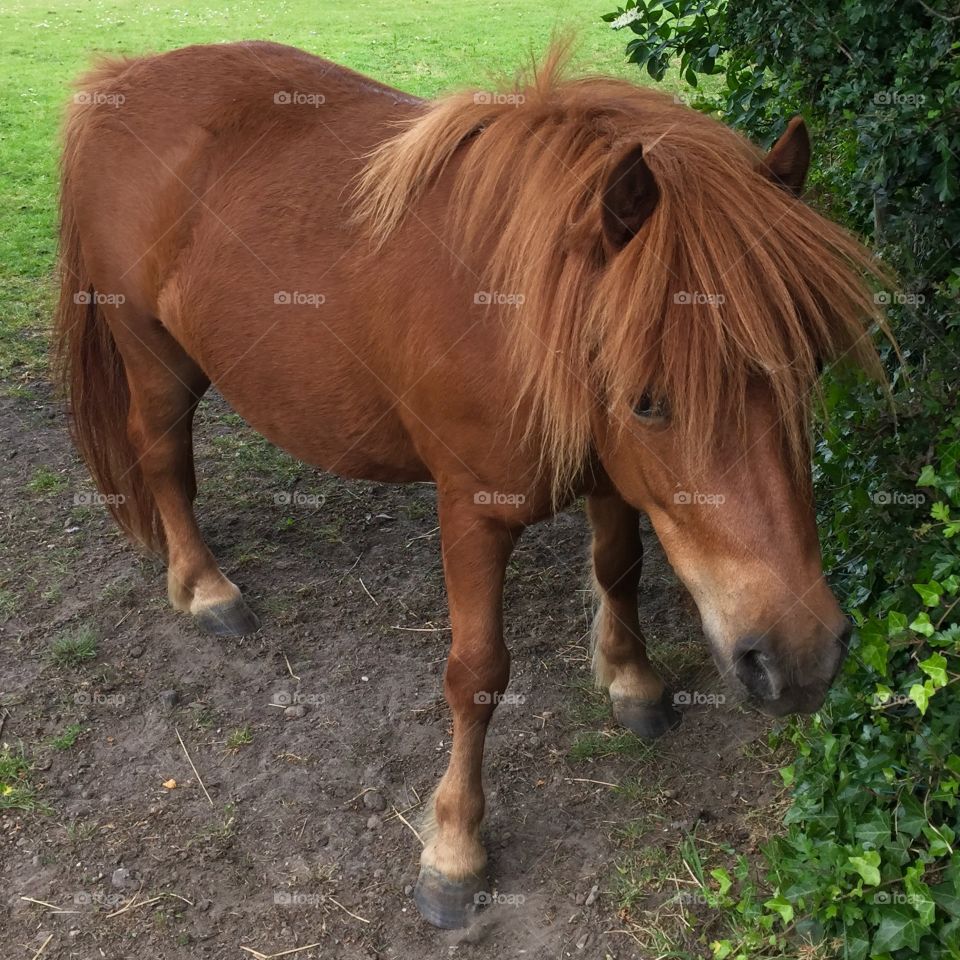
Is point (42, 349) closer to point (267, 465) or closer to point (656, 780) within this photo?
point (267, 465)

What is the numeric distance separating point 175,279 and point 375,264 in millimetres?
954

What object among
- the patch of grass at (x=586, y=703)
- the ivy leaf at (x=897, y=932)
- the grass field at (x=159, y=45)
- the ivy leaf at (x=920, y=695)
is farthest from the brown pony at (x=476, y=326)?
→ the grass field at (x=159, y=45)

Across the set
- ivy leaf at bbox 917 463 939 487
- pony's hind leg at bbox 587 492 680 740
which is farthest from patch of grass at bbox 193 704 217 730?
ivy leaf at bbox 917 463 939 487

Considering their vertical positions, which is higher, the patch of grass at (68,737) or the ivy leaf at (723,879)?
the ivy leaf at (723,879)

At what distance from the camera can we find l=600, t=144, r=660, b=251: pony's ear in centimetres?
191

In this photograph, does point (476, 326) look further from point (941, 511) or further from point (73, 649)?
point (73, 649)

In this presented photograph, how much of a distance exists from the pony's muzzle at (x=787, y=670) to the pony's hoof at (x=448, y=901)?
1185mm

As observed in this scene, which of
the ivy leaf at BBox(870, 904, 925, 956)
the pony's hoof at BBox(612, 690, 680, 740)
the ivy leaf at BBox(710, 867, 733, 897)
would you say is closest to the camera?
the ivy leaf at BBox(870, 904, 925, 956)

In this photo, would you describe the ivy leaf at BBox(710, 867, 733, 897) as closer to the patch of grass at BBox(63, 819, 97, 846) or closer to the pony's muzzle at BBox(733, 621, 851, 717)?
the pony's muzzle at BBox(733, 621, 851, 717)

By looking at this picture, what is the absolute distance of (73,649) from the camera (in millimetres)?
3795

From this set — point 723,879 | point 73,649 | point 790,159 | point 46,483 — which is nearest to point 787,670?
point 723,879

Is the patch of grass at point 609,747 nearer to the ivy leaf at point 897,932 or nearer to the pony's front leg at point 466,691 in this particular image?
the pony's front leg at point 466,691

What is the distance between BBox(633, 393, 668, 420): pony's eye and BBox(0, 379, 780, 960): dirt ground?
146cm

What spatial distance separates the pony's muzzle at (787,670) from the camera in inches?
78.3
